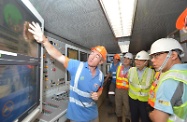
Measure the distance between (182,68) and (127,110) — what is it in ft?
7.09

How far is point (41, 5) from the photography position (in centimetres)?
107

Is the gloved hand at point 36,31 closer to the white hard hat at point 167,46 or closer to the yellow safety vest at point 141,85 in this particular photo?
the white hard hat at point 167,46

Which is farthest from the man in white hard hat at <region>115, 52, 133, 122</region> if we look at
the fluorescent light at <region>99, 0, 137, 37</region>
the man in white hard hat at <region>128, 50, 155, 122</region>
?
the fluorescent light at <region>99, 0, 137, 37</region>

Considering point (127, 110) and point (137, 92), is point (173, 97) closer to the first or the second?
point (137, 92)

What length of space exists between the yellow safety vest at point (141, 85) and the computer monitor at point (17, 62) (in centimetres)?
170

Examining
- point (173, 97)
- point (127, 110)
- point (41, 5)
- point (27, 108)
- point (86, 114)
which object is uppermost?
point (41, 5)

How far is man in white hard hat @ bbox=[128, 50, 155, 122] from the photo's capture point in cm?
196

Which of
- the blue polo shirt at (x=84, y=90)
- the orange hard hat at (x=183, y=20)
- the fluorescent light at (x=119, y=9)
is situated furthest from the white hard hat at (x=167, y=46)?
the blue polo shirt at (x=84, y=90)

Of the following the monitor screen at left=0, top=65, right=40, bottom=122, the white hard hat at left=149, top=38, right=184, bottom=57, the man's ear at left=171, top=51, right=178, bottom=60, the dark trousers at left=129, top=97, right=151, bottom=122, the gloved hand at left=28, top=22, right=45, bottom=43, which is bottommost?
the dark trousers at left=129, top=97, right=151, bottom=122

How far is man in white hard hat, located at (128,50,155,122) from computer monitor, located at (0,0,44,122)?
5.59 ft

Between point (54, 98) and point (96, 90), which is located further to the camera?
point (54, 98)

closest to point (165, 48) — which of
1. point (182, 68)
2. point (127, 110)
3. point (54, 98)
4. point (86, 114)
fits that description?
point (182, 68)

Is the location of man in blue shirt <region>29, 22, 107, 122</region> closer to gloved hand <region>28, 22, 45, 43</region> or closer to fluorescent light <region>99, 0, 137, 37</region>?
gloved hand <region>28, 22, 45, 43</region>

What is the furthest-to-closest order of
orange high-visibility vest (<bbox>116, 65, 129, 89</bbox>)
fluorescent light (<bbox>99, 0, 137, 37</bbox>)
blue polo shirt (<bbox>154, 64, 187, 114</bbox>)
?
orange high-visibility vest (<bbox>116, 65, 129, 89</bbox>) → fluorescent light (<bbox>99, 0, 137, 37</bbox>) → blue polo shirt (<bbox>154, 64, 187, 114</bbox>)
